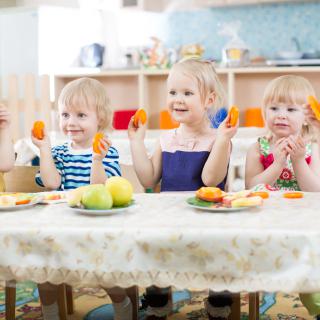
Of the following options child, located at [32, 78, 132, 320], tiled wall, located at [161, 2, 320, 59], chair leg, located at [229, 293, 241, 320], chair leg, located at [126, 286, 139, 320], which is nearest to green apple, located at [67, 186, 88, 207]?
chair leg, located at [126, 286, 139, 320]

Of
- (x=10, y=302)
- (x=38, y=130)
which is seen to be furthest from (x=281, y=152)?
(x=10, y=302)

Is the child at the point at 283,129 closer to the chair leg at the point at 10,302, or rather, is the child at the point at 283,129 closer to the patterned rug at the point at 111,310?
the patterned rug at the point at 111,310

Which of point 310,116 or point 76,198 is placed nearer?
point 76,198

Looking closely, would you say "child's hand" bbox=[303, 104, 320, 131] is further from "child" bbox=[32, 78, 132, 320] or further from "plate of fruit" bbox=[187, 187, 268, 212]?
"child" bbox=[32, 78, 132, 320]

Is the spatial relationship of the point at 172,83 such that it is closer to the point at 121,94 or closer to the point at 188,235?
the point at 188,235

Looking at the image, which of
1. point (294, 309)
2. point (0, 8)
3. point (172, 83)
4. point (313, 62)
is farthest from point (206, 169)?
point (0, 8)

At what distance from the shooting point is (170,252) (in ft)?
4.06

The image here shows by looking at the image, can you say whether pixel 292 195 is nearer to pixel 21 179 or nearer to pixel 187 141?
pixel 187 141

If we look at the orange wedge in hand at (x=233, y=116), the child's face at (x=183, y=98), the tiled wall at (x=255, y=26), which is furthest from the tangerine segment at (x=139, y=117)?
the tiled wall at (x=255, y=26)

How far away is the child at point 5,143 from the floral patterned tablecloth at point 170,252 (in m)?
0.76

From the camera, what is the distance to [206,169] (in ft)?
6.57

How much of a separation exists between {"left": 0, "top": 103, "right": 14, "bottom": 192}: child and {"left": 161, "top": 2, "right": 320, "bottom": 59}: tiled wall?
10.7ft

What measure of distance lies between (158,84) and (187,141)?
316cm

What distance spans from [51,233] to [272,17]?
411 centimetres
